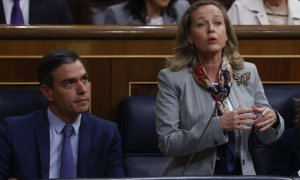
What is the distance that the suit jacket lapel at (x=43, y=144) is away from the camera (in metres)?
1.21

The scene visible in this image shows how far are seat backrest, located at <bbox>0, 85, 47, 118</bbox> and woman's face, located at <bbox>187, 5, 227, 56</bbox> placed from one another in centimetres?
34

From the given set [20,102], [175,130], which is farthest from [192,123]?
[20,102]

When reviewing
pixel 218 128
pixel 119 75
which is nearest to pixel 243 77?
pixel 218 128

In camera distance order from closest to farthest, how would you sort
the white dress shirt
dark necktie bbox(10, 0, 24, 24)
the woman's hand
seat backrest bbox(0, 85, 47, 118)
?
the woman's hand, the white dress shirt, seat backrest bbox(0, 85, 47, 118), dark necktie bbox(10, 0, 24, 24)

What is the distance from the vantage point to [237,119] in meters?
1.12

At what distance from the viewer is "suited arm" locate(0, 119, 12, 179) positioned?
119 cm

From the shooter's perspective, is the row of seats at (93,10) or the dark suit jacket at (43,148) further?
Result: the row of seats at (93,10)

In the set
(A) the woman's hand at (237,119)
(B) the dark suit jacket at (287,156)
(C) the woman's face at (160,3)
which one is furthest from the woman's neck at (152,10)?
(A) the woman's hand at (237,119)

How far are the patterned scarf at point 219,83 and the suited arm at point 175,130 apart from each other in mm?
29

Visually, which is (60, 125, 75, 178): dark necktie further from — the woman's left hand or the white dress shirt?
the woman's left hand

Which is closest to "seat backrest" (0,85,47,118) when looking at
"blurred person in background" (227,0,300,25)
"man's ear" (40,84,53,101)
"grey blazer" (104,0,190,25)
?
"man's ear" (40,84,53,101)

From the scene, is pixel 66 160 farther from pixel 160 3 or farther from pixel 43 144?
pixel 160 3

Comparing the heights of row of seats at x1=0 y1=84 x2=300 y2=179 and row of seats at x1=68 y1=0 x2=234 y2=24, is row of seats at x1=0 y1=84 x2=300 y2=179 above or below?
below

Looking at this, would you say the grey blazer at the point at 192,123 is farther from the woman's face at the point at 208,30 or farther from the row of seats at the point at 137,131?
the row of seats at the point at 137,131
